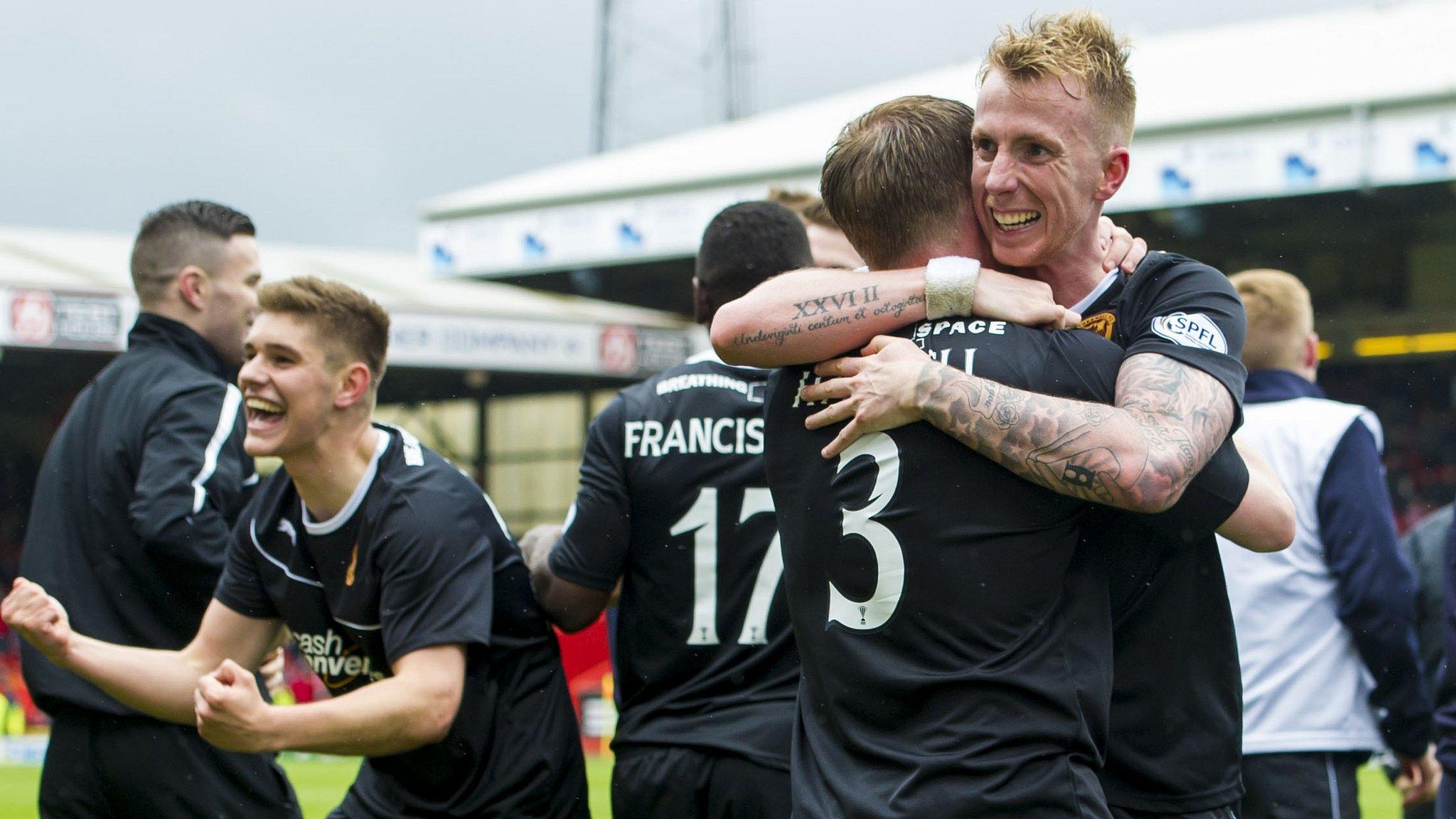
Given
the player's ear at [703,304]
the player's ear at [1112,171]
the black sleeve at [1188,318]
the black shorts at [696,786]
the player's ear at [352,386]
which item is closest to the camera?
the black sleeve at [1188,318]

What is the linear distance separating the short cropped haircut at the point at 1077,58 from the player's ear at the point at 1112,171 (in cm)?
2

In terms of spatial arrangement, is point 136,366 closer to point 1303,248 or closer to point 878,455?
point 878,455

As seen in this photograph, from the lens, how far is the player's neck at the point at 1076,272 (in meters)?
2.56

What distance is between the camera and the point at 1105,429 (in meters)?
2.20

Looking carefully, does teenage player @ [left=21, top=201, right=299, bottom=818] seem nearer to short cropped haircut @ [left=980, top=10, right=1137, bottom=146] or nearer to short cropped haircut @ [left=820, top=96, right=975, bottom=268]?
short cropped haircut @ [left=820, top=96, right=975, bottom=268]

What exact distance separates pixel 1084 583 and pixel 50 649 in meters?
2.51

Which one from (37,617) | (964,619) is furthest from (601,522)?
(964,619)

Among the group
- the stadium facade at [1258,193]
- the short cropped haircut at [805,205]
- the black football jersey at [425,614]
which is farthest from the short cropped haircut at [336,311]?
the stadium facade at [1258,193]

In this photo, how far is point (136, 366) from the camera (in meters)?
4.70

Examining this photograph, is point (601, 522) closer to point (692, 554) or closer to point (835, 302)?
point (692, 554)

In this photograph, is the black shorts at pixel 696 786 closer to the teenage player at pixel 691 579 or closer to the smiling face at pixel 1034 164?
the teenage player at pixel 691 579

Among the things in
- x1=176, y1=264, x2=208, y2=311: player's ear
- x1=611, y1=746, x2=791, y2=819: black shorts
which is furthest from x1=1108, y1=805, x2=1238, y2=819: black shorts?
x1=176, y1=264, x2=208, y2=311: player's ear

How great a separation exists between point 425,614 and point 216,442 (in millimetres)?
1496

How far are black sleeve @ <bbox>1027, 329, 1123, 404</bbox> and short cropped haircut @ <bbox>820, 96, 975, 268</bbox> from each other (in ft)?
0.94
